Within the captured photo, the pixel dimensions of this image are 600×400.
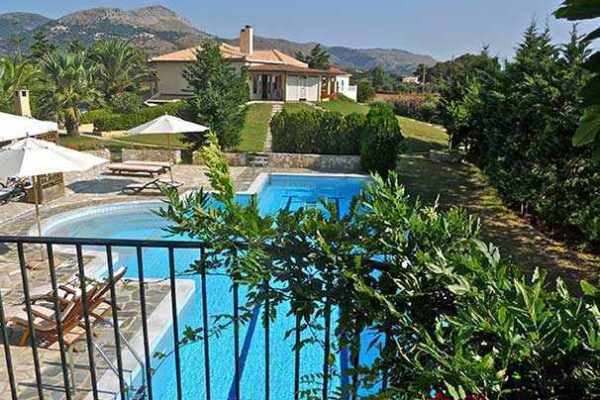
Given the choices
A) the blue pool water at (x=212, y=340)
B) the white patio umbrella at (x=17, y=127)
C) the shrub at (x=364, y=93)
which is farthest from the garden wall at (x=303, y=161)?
the shrub at (x=364, y=93)

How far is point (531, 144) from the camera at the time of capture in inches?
419

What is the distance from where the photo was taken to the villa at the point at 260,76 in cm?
4012

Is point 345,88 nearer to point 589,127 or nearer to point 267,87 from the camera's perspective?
point 267,87

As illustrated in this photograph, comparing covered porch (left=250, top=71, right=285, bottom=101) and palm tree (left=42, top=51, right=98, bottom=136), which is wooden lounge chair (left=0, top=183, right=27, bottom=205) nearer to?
palm tree (left=42, top=51, right=98, bottom=136)

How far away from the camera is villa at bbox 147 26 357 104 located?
4012 cm

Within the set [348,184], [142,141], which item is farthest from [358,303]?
[142,141]

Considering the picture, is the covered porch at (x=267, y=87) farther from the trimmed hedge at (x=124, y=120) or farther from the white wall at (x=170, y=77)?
the trimmed hedge at (x=124, y=120)

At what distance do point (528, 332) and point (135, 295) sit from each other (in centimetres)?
749

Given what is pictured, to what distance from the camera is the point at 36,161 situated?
9.18 metres

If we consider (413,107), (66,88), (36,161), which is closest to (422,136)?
(413,107)

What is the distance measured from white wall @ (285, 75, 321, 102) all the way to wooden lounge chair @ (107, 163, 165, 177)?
978 inches

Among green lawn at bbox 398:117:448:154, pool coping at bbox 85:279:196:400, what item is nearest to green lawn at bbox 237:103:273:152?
green lawn at bbox 398:117:448:154

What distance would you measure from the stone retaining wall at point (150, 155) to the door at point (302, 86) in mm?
22614

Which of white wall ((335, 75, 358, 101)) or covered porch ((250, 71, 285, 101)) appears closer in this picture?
covered porch ((250, 71, 285, 101))
